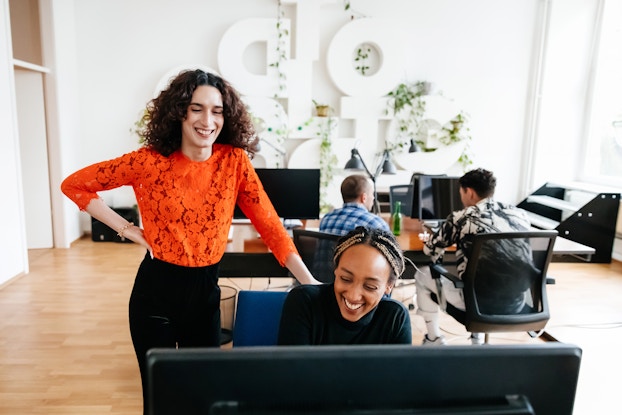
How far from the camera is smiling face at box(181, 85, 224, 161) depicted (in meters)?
1.58

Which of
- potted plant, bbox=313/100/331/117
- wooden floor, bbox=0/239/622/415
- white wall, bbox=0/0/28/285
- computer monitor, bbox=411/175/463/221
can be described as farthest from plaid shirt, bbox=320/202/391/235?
potted plant, bbox=313/100/331/117

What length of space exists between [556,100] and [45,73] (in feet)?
20.7

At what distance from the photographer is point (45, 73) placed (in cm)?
523

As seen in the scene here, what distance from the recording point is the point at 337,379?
0.56 meters

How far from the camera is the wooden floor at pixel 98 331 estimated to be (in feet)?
8.55

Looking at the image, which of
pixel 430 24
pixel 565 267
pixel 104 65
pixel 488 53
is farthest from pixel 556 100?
pixel 104 65

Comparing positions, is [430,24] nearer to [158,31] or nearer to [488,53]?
[488,53]

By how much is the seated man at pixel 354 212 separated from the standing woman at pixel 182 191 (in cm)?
105

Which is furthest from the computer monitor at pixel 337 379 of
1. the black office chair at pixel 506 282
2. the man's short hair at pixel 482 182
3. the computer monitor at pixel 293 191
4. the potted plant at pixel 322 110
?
the potted plant at pixel 322 110

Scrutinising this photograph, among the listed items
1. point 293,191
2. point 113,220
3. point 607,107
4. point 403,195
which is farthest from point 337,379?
point 607,107

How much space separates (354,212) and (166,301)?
4.55ft

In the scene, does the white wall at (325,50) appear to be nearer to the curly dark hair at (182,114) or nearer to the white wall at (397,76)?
the white wall at (397,76)

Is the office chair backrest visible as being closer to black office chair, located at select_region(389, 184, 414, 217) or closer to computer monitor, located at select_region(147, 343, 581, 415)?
black office chair, located at select_region(389, 184, 414, 217)

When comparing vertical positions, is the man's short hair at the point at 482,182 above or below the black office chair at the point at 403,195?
above
